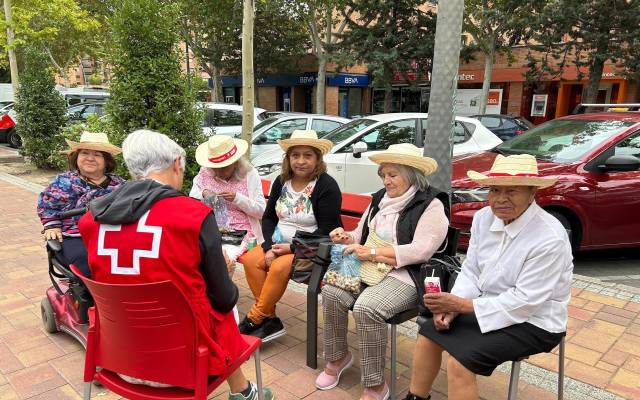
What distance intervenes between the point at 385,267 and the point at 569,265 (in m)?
0.98

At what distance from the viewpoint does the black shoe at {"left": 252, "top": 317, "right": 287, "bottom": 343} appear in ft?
10.8

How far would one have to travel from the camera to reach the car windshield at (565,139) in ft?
16.5

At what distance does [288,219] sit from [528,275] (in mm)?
1804

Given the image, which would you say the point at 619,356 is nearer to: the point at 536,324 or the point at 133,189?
the point at 536,324

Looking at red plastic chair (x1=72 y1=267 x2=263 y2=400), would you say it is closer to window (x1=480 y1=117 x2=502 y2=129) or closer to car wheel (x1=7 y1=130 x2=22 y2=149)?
window (x1=480 y1=117 x2=502 y2=129)

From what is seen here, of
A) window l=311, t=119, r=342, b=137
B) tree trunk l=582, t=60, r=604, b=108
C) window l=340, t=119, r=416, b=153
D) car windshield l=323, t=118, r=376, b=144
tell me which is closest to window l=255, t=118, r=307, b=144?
window l=311, t=119, r=342, b=137

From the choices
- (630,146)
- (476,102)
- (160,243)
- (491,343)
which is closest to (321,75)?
(476,102)

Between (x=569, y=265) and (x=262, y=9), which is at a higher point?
(x=262, y=9)

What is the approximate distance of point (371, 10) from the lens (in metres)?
19.3

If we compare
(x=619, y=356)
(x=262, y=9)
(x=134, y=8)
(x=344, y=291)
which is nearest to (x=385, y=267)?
(x=344, y=291)

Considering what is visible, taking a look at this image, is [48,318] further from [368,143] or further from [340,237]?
[368,143]

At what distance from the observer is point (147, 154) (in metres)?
2.09

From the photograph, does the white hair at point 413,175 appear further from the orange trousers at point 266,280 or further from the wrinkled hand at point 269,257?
the wrinkled hand at point 269,257

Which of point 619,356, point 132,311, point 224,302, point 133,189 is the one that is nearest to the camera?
point 132,311
